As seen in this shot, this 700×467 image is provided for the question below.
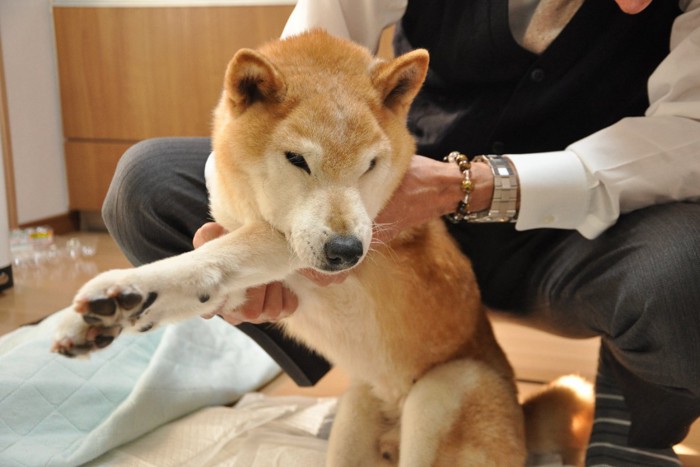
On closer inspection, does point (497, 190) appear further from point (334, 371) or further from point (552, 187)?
point (334, 371)

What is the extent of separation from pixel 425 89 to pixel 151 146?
0.58 m

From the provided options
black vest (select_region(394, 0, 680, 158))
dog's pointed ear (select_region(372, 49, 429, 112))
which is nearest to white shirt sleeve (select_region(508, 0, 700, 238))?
black vest (select_region(394, 0, 680, 158))

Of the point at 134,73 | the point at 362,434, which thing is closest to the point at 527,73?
the point at 362,434

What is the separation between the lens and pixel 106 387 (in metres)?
1.48

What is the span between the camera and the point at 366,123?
3.21 ft

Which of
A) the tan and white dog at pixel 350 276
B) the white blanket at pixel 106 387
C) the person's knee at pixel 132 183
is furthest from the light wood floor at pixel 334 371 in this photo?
the person's knee at pixel 132 183

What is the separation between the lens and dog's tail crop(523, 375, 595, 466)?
126 centimetres

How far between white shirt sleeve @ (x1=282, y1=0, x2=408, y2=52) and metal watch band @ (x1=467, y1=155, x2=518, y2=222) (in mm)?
380

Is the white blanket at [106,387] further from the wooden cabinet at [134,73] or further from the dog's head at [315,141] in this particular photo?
the wooden cabinet at [134,73]

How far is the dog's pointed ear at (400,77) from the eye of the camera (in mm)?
1024

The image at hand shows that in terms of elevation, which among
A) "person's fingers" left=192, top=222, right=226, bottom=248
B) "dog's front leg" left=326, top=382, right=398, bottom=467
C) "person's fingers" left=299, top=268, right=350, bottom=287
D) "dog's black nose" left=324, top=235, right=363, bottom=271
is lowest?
"dog's front leg" left=326, top=382, right=398, bottom=467

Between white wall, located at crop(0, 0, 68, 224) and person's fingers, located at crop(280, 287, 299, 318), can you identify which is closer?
person's fingers, located at crop(280, 287, 299, 318)

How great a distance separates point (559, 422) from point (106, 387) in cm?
95

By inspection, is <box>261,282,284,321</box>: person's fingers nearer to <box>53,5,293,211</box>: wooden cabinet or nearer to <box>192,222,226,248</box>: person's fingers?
<box>192,222,226,248</box>: person's fingers
